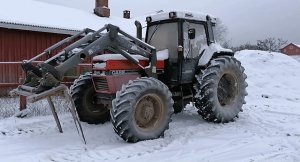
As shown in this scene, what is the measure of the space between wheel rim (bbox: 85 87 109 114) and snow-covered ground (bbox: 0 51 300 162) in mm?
381

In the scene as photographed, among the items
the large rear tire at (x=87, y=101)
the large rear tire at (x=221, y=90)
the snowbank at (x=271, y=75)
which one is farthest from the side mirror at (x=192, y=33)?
the snowbank at (x=271, y=75)

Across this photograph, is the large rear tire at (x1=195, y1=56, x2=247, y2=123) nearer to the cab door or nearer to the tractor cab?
the cab door

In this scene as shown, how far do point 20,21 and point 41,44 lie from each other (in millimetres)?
1726

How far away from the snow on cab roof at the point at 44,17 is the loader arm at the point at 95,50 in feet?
29.0

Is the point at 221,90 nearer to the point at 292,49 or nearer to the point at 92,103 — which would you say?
the point at 92,103

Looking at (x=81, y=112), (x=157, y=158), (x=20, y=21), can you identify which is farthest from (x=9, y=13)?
(x=157, y=158)

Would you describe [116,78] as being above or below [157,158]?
above

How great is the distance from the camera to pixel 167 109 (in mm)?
7375

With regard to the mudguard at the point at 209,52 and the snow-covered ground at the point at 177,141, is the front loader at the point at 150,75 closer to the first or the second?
the mudguard at the point at 209,52

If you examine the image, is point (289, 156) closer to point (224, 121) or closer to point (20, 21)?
point (224, 121)

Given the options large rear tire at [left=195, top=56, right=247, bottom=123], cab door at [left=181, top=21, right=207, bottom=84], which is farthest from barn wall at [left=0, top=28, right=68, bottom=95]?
large rear tire at [left=195, top=56, right=247, bottom=123]

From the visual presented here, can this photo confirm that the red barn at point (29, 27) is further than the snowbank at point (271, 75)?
Yes

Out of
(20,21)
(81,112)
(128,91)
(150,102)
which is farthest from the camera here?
(20,21)

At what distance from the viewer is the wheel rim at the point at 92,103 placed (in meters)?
8.47
